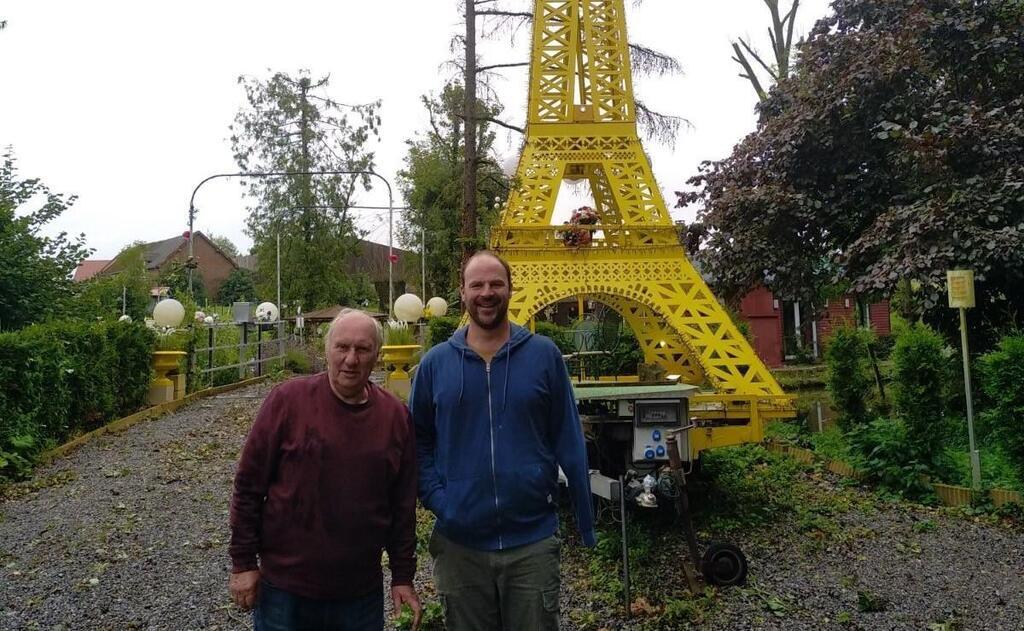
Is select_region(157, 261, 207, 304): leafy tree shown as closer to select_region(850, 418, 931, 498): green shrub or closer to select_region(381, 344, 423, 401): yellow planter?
select_region(381, 344, 423, 401): yellow planter

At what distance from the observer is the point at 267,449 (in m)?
2.21

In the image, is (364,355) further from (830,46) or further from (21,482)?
(830,46)

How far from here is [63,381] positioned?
28.6 ft

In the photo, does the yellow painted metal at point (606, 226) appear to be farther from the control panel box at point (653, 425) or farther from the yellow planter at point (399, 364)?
the yellow planter at point (399, 364)

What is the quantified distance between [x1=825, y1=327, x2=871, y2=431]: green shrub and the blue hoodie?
8.06 m

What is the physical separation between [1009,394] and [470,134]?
7.38m

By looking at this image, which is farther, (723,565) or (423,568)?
(423,568)

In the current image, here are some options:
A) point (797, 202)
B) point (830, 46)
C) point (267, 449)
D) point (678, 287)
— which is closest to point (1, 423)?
point (267, 449)

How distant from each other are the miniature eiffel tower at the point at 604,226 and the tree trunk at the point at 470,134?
0.82m

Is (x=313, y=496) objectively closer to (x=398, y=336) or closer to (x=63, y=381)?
(x=63, y=381)

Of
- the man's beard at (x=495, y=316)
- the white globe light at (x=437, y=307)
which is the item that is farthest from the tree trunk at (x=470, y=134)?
the man's beard at (x=495, y=316)

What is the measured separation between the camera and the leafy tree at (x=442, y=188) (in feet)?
47.4

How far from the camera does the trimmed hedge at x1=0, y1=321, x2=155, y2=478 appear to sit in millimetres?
7527

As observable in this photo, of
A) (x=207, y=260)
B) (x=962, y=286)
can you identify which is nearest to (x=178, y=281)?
(x=207, y=260)
